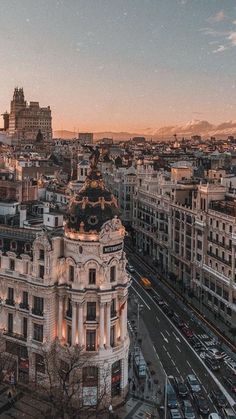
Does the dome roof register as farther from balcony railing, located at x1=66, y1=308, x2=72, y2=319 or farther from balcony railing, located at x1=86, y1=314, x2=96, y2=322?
balcony railing, located at x1=86, y1=314, x2=96, y2=322

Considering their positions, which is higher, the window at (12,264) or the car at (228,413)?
the window at (12,264)

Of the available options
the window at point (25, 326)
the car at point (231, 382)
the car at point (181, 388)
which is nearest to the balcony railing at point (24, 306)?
the window at point (25, 326)

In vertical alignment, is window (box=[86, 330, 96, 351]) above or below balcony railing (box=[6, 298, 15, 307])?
below

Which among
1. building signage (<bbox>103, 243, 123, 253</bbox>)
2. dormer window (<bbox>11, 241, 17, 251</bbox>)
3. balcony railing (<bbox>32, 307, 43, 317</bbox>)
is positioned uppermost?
building signage (<bbox>103, 243, 123, 253</bbox>)

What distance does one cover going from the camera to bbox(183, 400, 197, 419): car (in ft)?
252

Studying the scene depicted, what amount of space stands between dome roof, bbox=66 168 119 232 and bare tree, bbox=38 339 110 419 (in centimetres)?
1733

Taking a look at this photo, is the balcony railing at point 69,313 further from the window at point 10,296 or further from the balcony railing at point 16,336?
the window at point 10,296

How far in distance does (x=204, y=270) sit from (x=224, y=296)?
1041 centimetres

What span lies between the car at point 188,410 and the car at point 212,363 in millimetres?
12666

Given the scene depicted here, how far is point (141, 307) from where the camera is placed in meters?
118

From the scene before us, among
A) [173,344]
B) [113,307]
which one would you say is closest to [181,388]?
[113,307]

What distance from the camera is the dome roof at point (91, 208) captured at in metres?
79.8

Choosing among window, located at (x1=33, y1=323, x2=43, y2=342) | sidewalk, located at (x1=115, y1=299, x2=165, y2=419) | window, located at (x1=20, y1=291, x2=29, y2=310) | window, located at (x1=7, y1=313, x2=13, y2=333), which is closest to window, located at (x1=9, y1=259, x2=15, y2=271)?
window, located at (x1=20, y1=291, x2=29, y2=310)

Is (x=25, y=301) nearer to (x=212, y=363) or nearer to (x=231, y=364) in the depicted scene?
(x=212, y=363)
